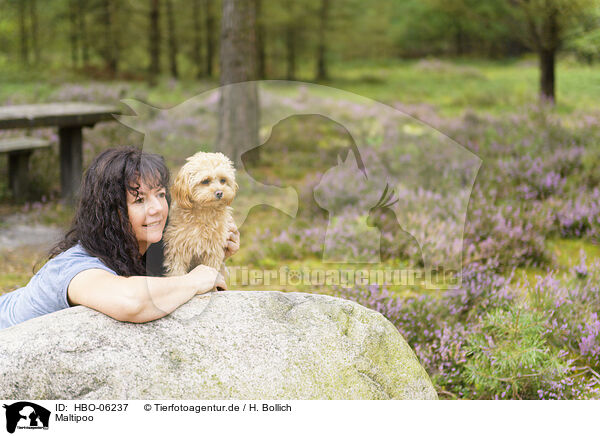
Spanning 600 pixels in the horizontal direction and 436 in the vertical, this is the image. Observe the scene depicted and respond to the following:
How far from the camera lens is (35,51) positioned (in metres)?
25.4

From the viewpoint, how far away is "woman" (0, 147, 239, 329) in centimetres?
246

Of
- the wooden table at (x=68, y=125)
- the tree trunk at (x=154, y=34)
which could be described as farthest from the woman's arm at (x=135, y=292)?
the tree trunk at (x=154, y=34)

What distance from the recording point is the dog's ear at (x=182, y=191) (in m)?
2.30

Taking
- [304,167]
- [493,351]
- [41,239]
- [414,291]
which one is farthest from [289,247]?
[41,239]

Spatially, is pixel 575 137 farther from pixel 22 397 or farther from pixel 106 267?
pixel 22 397

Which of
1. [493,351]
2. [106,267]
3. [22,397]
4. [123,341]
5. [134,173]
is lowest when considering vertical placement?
[493,351]

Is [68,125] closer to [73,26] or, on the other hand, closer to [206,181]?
[206,181]

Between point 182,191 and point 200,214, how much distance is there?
150 mm

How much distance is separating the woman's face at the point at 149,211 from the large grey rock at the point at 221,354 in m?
0.36

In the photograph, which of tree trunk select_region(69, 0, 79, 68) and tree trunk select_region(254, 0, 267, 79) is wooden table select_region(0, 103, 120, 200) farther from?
tree trunk select_region(69, 0, 79, 68)

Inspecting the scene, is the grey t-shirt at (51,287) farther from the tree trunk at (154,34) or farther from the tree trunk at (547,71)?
the tree trunk at (154,34)

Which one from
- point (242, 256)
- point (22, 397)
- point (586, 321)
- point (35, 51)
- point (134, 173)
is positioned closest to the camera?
point (22, 397)

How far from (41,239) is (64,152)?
1846 mm

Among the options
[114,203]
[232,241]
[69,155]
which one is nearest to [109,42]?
[69,155]
